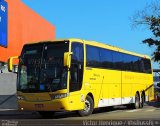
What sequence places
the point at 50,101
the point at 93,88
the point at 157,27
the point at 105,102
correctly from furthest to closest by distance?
the point at 157,27 < the point at 105,102 < the point at 93,88 < the point at 50,101

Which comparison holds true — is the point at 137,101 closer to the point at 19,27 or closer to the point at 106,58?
the point at 106,58

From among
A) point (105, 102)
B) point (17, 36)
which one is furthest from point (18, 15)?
point (105, 102)

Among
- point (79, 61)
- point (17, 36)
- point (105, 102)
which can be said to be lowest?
point (105, 102)

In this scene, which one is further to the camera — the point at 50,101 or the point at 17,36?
the point at 17,36

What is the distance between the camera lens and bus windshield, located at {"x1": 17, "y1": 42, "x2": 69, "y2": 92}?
1967 centimetres

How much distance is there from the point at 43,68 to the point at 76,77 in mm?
1453

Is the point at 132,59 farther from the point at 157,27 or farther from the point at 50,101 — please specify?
the point at 157,27

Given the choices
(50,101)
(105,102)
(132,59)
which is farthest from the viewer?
(132,59)

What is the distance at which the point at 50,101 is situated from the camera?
1962 cm

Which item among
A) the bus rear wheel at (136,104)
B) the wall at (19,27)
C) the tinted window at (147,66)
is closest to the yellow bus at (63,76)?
the bus rear wheel at (136,104)

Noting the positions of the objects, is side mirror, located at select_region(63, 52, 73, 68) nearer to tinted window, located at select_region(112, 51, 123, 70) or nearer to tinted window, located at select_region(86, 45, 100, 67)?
tinted window, located at select_region(86, 45, 100, 67)

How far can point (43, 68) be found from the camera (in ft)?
65.8

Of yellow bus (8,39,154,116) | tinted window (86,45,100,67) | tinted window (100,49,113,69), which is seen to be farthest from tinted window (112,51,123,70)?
tinted window (86,45,100,67)

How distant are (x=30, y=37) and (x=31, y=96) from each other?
28.6m
